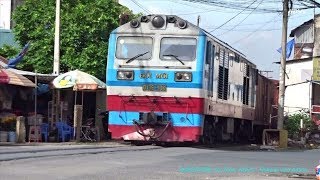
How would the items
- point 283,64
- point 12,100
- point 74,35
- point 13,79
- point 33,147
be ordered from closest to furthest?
point 33,147, point 13,79, point 12,100, point 283,64, point 74,35

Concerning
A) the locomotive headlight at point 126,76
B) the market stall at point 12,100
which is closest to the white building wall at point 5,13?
the market stall at point 12,100

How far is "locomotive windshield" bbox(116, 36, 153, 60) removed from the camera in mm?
17688

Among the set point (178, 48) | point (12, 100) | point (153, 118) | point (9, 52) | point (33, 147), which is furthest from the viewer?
point (9, 52)

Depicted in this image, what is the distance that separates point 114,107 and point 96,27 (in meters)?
10.8

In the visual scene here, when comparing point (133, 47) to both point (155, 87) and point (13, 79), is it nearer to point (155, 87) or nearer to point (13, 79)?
point (155, 87)

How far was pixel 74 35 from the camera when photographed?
27.5m

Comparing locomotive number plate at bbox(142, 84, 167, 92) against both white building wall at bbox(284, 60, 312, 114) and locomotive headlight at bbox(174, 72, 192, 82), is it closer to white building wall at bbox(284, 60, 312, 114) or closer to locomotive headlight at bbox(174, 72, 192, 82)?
locomotive headlight at bbox(174, 72, 192, 82)

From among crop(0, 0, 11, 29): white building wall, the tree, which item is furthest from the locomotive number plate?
crop(0, 0, 11, 29): white building wall

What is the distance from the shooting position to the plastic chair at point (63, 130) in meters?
21.9

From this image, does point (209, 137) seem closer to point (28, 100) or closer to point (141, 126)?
point (141, 126)

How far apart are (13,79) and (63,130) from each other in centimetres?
289

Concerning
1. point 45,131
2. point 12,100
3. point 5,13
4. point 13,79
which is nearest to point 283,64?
point 45,131

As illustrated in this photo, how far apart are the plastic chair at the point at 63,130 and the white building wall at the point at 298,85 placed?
17772 millimetres

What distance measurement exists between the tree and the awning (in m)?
5.63
